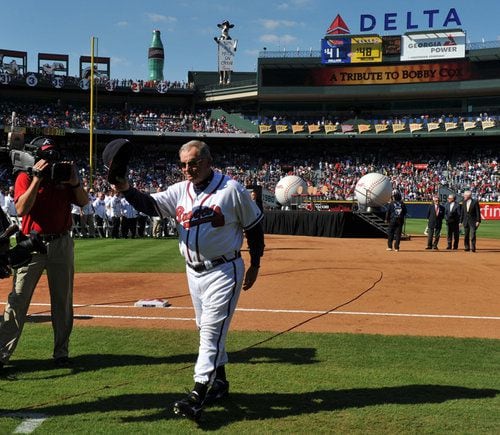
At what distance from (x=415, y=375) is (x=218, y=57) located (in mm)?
60549

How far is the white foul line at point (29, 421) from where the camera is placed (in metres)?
4.00

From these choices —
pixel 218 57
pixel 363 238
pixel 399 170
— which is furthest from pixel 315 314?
pixel 218 57

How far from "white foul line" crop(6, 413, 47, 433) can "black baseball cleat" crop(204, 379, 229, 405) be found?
128cm

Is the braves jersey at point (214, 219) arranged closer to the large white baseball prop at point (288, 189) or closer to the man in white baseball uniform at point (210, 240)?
the man in white baseball uniform at point (210, 240)

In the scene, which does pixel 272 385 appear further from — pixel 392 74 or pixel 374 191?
pixel 392 74

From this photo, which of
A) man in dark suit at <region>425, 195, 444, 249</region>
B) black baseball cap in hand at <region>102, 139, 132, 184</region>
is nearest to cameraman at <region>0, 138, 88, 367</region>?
black baseball cap in hand at <region>102, 139, 132, 184</region>

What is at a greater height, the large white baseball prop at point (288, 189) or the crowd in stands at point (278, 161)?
the crowd in stands at point (278, 161)

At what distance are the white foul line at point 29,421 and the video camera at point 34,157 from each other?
1.89 m

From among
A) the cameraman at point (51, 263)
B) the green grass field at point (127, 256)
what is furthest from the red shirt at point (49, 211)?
the green grass field at point (127, 256)

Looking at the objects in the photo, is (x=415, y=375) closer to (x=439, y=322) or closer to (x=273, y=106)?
(x=439, y=322)

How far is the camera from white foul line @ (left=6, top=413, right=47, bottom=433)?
13.1 ft

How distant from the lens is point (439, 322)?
777 cm

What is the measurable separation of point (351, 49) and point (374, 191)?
30.7 meters

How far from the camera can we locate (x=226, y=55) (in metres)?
62.5
